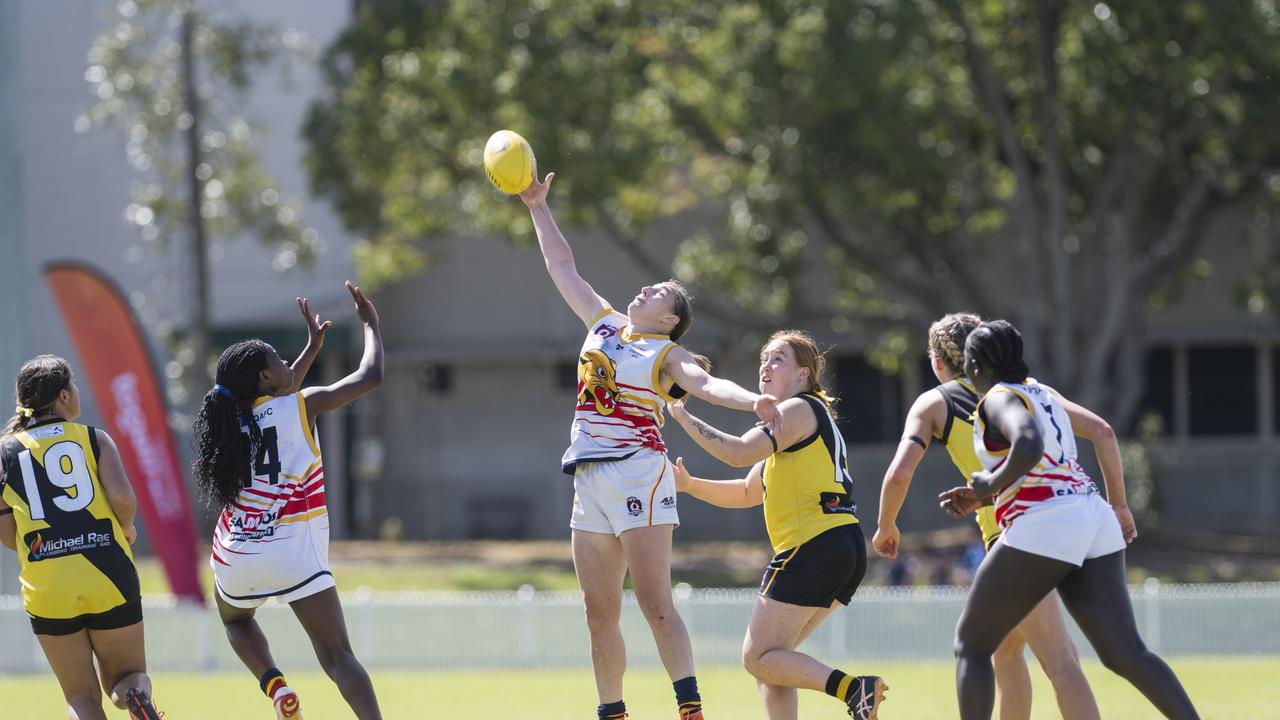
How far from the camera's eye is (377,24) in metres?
25.0

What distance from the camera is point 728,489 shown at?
7387 mm

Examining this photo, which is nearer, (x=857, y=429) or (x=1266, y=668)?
(x=1266, y=668)

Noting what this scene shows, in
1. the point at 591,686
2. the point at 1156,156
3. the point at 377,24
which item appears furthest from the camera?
the point at 377,24

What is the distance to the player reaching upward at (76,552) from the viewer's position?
671 cm

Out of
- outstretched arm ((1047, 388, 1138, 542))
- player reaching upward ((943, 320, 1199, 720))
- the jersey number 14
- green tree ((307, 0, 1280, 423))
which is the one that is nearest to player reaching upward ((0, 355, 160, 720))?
the jersey number 14

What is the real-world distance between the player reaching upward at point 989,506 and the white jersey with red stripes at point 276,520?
2.53 meters

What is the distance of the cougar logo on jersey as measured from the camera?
22.4ft

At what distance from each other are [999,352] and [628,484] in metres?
1.76

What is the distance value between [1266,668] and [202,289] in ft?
55.7

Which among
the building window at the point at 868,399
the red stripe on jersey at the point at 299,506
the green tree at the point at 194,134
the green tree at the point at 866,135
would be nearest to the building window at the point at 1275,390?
the green tree at the point at 866,135

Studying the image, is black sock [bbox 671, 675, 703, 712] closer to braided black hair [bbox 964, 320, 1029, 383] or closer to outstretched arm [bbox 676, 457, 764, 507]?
outstretched arm [bbox 676, 457, 764, 507]

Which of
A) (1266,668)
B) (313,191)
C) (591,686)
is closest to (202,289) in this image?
(313,191)

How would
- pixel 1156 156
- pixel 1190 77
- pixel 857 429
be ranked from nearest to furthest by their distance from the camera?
pixel 1190 77, pixel 1156 156, pixel 857 429

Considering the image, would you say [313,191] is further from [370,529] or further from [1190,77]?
[1190,77]
